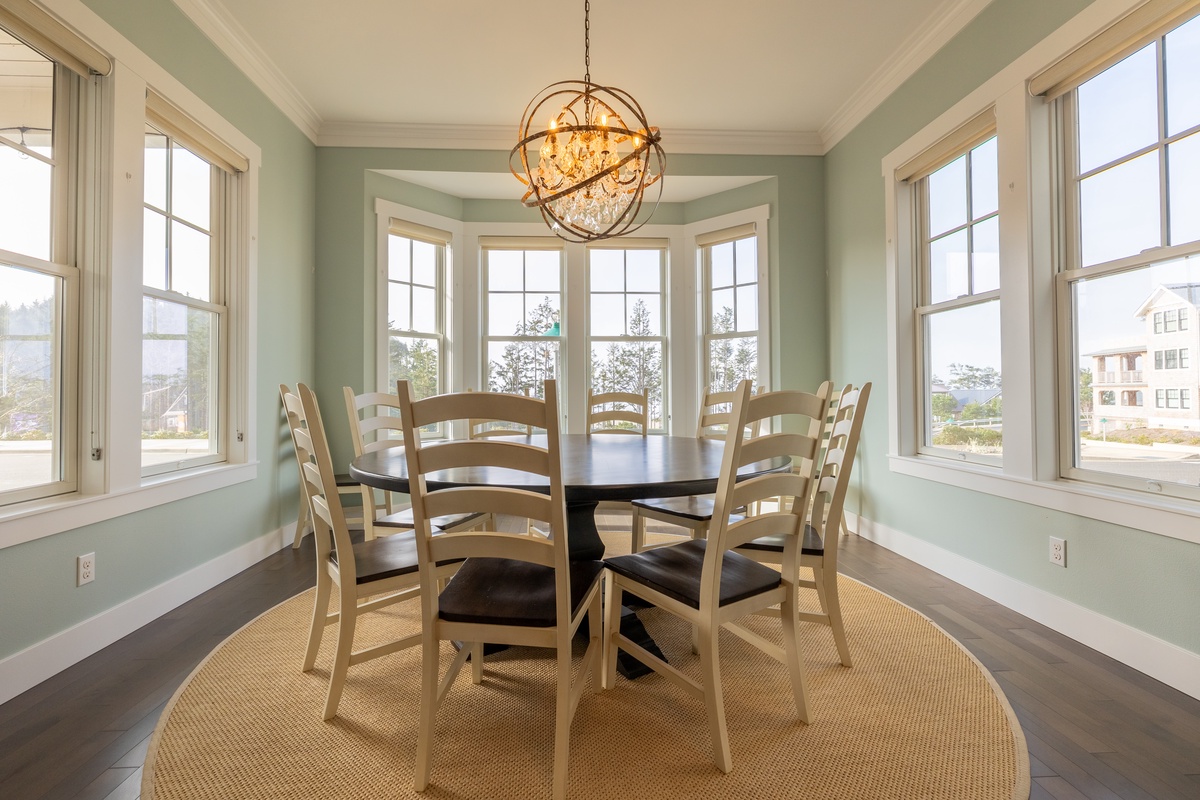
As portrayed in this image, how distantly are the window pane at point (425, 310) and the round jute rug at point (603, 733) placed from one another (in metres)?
2.82

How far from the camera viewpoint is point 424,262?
446cm

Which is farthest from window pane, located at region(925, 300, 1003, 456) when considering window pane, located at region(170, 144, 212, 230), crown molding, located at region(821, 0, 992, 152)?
window pane, located at region(170, 144, 212, 230)

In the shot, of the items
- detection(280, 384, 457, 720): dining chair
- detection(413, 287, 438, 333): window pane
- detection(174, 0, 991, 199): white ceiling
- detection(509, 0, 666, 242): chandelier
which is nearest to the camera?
detection(280, 384, 457, 720): dining chair

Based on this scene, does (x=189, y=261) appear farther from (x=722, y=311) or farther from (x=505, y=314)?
(x=722, y=311)

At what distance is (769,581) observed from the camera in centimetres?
156

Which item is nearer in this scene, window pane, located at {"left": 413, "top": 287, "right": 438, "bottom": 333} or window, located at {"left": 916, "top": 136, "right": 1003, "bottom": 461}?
window, located at {"left": 916, "top": 136, "right": 1003, "bottom": 461}

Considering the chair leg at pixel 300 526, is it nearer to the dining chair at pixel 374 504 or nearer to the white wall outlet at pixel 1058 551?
the dining chair at pixel 374 504

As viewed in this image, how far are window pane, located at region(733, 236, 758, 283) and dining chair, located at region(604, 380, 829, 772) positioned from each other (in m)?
3.13

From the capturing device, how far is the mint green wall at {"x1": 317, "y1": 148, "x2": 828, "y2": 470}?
398cm

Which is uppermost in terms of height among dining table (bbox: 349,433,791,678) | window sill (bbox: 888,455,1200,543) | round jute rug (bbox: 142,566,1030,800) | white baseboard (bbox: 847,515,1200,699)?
dining table (bbox: 349,433,791,678)

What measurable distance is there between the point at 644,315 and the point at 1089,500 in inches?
128

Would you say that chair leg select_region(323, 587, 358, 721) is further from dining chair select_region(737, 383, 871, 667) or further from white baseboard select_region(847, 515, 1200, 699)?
white baseboard select_region(847, 515, 1200, 699)

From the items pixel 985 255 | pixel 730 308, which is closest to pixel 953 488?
pixel 985 255

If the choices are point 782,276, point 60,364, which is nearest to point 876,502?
point 782,276
